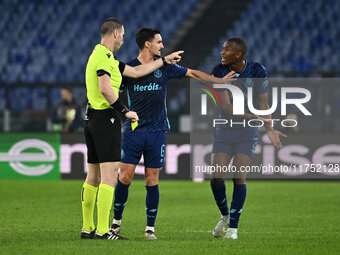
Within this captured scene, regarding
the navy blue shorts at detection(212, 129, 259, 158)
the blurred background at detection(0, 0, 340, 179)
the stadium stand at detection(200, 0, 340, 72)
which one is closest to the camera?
the navy blue shorts at detection(212, 129, 259, 158)

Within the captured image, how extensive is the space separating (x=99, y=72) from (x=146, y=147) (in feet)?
3.13

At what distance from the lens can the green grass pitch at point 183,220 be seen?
6.33m

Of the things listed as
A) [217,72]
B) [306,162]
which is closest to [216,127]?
[217,72]

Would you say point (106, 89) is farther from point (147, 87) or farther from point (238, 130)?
point (238, 130)

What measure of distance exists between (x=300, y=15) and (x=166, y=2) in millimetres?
4287

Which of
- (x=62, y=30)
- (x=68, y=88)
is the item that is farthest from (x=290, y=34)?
(x=68, y=88)

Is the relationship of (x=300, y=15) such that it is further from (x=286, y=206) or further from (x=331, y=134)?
(x=286, y=206)

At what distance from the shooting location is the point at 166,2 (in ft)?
76.1

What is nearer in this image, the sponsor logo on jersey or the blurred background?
the sponsor logo on jersey

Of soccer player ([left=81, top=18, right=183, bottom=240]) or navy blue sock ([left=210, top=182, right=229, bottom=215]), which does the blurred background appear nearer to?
navy blue sock ([left=210, top=182, right=229, bottom=215])

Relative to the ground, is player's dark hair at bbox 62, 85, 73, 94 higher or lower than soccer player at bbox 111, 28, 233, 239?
higher

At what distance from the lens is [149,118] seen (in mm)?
6824

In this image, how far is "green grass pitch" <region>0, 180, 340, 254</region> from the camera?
6.33 metres

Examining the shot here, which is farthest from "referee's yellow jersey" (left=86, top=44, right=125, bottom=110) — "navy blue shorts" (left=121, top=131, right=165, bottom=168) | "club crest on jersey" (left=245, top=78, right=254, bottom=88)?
"club crest on jersey" (left=245, top=78, right=254, bottom=88)
